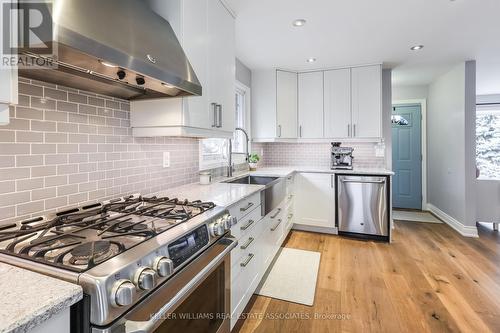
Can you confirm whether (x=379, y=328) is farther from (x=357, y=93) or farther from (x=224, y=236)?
(x=357, y=93)

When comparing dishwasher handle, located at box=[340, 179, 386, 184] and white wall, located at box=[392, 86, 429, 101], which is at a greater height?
white wall, located at box=[392, 86, 429, 101]

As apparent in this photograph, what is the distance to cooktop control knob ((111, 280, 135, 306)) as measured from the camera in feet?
2.26

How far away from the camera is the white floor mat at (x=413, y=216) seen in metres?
4.35

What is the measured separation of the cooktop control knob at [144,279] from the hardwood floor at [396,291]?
1253 mm

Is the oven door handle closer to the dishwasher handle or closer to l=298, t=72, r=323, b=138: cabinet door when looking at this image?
the dishwasher handle

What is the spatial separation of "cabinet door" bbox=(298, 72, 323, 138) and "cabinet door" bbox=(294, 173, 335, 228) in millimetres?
745

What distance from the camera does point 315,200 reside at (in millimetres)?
3643

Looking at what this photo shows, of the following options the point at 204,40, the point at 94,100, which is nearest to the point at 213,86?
the point at 204,40

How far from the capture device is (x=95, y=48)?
2.99 ft

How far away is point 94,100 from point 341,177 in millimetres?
2996

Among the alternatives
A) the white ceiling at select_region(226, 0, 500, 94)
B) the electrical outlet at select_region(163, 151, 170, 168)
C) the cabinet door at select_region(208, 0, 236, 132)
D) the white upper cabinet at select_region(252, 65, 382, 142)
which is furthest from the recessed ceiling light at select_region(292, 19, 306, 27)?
the electrical outlet at select_region(163, 151, 170, 168)

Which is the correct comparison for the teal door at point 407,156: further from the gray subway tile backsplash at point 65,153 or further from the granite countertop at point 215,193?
the gray subway tile backsplash at point 65,153

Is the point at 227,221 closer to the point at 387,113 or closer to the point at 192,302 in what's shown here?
the point at 192,302

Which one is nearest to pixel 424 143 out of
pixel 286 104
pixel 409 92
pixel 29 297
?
pixel 409 92
